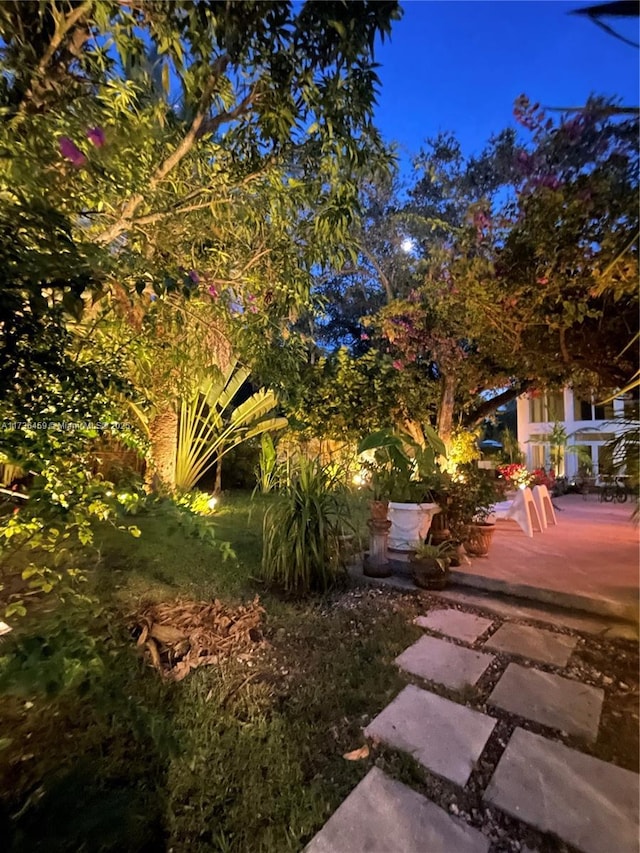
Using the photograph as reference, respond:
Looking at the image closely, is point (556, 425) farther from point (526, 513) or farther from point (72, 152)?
point (72, 152)

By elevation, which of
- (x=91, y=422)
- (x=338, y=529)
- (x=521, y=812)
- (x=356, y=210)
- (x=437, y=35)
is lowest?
(x=521, y=812)

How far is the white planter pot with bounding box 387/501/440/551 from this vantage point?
3.78 m

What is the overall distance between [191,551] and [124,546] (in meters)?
0.65

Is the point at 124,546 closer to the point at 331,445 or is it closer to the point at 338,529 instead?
the point at 338,529

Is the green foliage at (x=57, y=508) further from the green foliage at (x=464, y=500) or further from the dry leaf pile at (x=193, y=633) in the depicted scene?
the green foliage at (x=464, y=500)

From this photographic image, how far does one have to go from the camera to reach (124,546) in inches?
152

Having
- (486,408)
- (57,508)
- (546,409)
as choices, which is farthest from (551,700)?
(546,409)

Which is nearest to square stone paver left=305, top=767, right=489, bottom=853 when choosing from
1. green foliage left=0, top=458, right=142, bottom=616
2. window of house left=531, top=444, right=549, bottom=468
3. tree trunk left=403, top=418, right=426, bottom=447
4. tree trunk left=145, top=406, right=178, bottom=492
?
green foliage left=0, top=458, right=142, bottom=616

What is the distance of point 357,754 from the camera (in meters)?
1.51

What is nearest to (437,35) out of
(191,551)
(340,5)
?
(340,5)

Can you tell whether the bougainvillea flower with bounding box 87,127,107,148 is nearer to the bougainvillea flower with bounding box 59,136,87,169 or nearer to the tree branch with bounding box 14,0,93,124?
the bougainvillea flower with bounding box 59,136,87,169

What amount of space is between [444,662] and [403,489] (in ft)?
6.55

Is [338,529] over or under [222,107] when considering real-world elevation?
under

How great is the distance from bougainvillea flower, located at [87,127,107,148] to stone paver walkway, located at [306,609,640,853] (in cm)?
254
